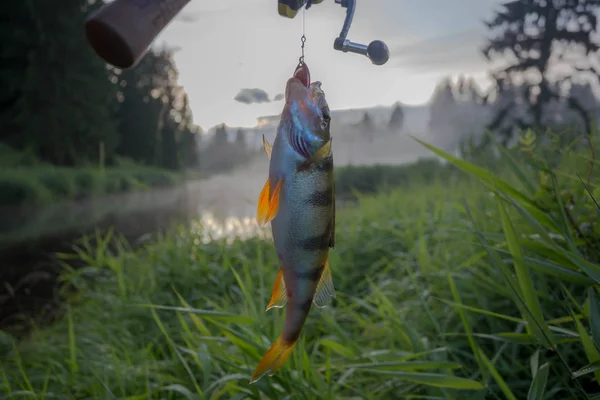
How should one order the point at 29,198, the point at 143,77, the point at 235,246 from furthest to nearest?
the point at 143,77 < the point at 29,198 < the point at 235,246

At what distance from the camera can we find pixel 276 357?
807mm

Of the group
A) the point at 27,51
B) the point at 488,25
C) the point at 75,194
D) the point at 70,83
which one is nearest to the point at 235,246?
the point at 75,194

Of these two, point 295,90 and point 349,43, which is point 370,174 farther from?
point 295,90

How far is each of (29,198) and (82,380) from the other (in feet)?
46.5

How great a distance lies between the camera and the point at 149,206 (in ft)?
54.4

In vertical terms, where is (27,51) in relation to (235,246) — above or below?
above

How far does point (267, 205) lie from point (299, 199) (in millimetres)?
55

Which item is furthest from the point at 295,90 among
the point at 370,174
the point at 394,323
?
the point at 370,174

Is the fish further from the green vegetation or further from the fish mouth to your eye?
the green vegetation

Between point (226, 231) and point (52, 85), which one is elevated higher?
point (52, 85)

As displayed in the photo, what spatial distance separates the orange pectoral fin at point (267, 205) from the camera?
0.77 meters

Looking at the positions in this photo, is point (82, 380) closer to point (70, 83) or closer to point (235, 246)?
point (235, 246)

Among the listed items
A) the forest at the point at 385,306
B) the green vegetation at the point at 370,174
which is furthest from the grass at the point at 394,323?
the green vegetation at the point at 370,174

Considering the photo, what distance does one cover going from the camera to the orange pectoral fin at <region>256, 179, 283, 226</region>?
0.77 meters
